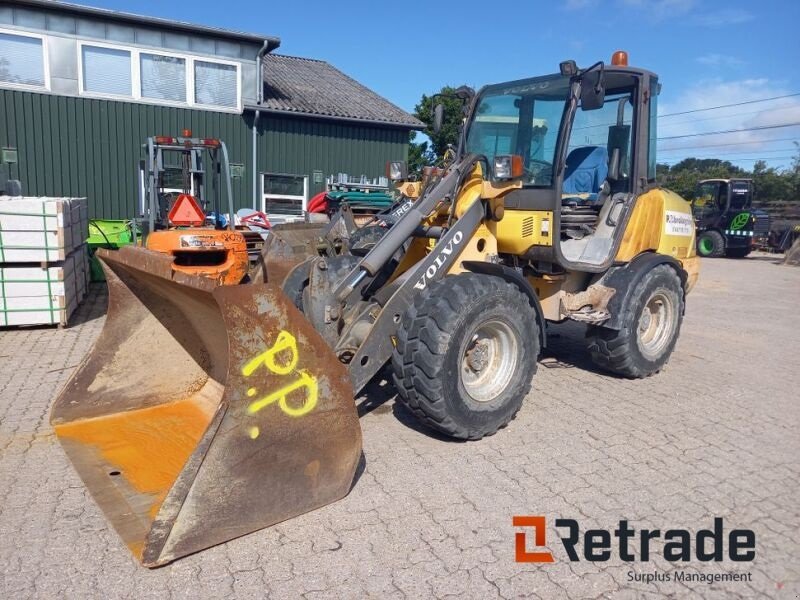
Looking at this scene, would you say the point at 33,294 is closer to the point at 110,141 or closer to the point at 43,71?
the point at 110,141

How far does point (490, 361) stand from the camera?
4555 millimetres

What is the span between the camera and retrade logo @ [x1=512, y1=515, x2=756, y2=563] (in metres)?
3.12

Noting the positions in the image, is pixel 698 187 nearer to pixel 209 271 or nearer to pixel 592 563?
pixel 209 271

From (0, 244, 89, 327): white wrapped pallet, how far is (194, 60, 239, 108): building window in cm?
806

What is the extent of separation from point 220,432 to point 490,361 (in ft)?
7.25

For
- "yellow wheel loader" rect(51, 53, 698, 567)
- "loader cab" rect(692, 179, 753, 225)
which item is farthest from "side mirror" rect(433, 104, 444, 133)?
"loader cab" rect(692, 179, 753, 225)

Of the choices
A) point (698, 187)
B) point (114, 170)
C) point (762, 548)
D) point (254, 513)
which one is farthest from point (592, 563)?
point (698, 187)

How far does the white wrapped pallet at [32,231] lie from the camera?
718cm

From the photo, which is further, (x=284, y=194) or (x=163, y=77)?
(x=284, y=194)

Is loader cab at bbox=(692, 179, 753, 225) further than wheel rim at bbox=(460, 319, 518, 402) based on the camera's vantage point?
Yes

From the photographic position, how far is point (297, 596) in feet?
8.82

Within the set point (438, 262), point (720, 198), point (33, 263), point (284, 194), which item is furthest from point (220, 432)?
point (720, 198)

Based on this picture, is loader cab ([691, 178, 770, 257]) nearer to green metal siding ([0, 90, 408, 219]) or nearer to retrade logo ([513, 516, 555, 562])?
green metal siding ([0, 90, 408, 219])

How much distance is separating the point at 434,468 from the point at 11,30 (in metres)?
13.5
